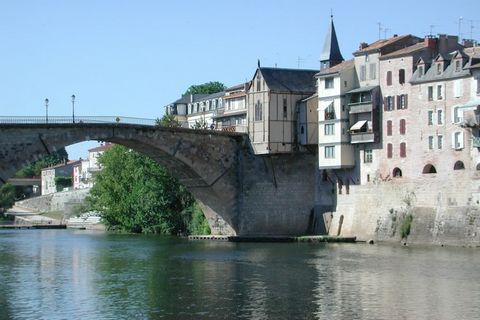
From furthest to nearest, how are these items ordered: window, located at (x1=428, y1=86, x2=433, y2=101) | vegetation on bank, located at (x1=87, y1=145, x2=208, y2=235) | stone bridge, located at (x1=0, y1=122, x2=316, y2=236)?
1. vegetation on bank, located at (x1=87, y1=145, x2=208, y2=235)
2. stone bridge, located at (x1=0, y1=122, x2=316, y2=236)
3. window, located at (x1=428, y1=86, x2=433, y2=101)

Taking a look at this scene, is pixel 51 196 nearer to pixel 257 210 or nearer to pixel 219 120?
Result: pixel 219 120

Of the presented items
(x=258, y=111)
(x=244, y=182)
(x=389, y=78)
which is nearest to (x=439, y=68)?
(x=389, y=78)

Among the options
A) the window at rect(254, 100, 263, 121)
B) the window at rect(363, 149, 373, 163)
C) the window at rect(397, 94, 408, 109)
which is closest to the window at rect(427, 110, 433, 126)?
the window at rect(397, 94, 408, 109)

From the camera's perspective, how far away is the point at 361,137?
99375 mm

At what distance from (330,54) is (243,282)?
55643 mm

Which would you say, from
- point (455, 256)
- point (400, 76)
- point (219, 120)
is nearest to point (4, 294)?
point (455, 256)

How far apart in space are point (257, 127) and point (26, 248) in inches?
964

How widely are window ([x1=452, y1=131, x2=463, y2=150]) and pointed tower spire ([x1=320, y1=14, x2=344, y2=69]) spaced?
2717cm

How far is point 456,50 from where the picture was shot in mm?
96625

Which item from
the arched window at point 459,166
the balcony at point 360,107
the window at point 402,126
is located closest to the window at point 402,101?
the window at point 402,126

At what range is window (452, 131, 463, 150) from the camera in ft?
298

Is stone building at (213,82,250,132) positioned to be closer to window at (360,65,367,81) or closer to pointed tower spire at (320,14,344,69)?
pointed tower spire at (320,14,344,69)

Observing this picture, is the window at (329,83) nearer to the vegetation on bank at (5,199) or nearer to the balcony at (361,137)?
the balcony at (361,137)

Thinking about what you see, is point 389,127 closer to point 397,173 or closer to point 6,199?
point 397,173
